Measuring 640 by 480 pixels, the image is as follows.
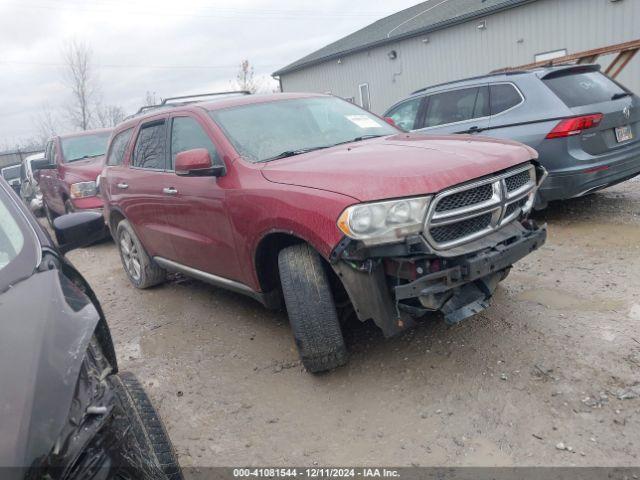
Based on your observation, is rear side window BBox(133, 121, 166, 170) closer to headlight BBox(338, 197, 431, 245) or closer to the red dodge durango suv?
the red dodge durango suv

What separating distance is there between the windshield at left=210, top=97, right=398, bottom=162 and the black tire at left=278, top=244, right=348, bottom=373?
878 mm

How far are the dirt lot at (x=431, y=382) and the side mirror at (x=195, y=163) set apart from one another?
1.38 meters

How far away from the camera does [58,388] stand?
57.9 inches

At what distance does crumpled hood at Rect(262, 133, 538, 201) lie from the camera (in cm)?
279

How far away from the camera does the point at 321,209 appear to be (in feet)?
9.53

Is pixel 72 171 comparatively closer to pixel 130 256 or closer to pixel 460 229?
pixel 130 256

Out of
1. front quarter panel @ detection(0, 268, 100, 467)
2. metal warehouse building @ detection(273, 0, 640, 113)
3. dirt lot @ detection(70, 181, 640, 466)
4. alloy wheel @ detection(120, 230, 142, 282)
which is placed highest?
metal warehouse building @ detection(273, 0, 640, 113)

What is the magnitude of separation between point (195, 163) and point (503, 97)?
4.18m

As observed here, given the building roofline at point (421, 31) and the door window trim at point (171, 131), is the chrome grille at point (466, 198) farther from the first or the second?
the building roofline at point (421, 31)

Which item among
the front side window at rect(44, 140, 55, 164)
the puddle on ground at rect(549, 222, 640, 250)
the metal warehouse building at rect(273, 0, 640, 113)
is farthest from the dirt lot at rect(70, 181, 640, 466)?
the metal warehouse building at rect(273, 0, 640, 113)

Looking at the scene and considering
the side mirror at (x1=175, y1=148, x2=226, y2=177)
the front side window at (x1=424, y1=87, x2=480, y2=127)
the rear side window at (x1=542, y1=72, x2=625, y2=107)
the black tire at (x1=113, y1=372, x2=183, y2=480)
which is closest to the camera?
the black tire at (x1=113, y1=372, x2=183, y2=480)

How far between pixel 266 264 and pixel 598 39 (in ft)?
44.0

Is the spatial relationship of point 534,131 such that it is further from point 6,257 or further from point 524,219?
point 6,257

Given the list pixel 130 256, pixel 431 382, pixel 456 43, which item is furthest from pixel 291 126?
pixel 456 43
